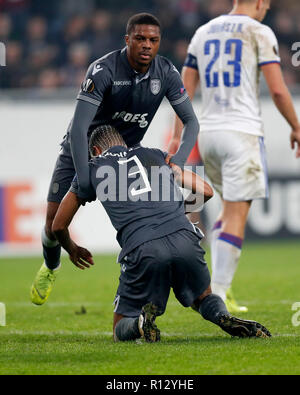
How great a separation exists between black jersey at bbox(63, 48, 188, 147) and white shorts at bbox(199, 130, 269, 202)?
98 centimetres

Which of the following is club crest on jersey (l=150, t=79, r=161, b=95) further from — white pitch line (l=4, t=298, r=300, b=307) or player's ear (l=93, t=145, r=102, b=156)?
white pitch line (l=4, t=298, r=300, b=307)

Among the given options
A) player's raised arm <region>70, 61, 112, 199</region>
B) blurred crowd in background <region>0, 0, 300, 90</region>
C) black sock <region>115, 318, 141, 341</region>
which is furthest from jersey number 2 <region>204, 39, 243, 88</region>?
blurred crowd in background <region>0, 0, 300, 90</region>

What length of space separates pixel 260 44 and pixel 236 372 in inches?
125

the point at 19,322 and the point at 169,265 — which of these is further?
the point at 19,322

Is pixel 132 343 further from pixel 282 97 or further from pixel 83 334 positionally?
pixel 282 97

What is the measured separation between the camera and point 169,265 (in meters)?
4.62

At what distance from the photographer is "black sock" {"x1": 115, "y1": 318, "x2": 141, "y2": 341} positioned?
180 inches

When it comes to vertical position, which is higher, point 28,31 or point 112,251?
point 28,31

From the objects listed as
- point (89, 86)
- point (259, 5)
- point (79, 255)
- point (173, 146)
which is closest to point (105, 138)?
point (89, 86)

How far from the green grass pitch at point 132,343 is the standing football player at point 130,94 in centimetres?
95

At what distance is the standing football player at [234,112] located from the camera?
614 centimetres

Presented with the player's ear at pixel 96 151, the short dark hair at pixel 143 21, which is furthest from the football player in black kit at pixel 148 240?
the short dark hair at pixel 143 21
